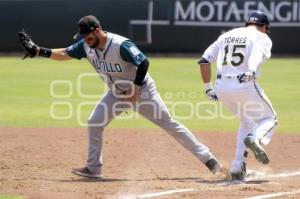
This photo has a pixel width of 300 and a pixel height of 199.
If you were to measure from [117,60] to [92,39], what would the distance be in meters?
0.36

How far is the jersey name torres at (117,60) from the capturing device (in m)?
8.25

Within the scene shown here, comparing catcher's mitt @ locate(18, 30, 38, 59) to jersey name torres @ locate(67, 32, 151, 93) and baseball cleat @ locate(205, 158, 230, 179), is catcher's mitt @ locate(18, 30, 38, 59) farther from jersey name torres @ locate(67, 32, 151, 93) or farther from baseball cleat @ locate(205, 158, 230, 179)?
baseball cleat @ locate(205, 158, 230, 179)

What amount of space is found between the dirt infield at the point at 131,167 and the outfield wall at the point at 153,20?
15704 millimetres

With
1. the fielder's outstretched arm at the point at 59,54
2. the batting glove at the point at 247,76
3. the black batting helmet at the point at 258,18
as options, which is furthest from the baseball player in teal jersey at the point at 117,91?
the black batting helmet at the point at 258,18

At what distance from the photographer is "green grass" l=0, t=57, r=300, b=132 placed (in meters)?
13.7

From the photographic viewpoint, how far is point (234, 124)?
539 inches

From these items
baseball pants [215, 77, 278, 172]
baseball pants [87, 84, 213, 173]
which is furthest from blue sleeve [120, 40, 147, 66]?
baseball pants [215, 77, 278, 172]

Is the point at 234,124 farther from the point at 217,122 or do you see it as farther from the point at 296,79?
the point at 296,79

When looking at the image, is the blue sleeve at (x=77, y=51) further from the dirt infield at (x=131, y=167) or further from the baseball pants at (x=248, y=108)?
the baseball pants at (x=248, y=108)

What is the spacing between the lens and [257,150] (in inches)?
310

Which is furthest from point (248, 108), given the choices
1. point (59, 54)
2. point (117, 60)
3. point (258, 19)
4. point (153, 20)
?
point (153, 20)

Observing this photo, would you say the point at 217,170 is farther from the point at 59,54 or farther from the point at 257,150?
the point at 59,54

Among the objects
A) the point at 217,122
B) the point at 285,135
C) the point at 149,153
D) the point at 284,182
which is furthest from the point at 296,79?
the point at 284,182

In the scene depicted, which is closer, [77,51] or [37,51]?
[77,51]
